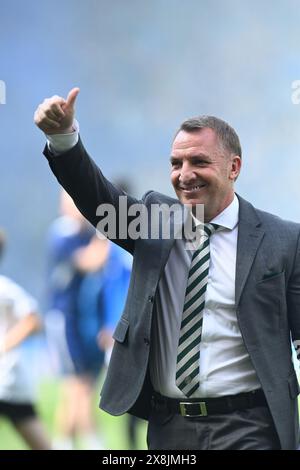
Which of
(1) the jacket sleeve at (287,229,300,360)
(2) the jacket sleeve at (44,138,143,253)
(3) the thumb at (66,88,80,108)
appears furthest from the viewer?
(1) the jacket sleeve at (287,229,300,360)

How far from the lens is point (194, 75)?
6367 mm

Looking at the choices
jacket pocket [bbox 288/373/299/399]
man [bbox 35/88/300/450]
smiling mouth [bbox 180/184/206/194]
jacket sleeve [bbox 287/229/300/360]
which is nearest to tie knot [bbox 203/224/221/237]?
man [bbox 35/88/300/450]

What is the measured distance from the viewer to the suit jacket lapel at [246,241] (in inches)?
83.7

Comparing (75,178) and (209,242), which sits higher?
(75,178)

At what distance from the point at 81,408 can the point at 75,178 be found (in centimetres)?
288

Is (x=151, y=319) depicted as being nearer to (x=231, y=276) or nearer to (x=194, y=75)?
(x=231, y=276)

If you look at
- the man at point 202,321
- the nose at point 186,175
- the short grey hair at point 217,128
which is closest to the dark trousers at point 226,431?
the man at point 202,321

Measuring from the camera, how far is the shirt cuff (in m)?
2.04

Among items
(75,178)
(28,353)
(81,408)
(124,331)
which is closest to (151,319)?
(124,331)

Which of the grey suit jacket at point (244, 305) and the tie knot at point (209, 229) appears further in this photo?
the tie knot at point (209, 229)

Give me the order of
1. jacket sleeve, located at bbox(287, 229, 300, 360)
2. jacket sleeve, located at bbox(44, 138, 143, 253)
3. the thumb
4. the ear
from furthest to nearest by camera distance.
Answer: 1. the ear
2. jacket sleeve, located at bbox(287, 229, 300, 360)
3. jacket sleeve, located at bbox(44, 138, 143, 253)
4. the thumb

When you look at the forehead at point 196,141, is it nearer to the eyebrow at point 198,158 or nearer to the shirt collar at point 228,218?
the eyebrow at point 198,158

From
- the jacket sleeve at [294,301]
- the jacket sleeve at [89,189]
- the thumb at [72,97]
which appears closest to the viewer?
the thumb at [72,97]

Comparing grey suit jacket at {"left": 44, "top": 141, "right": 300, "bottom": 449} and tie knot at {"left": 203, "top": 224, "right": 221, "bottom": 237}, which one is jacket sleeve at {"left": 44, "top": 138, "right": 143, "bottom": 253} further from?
tie knot at {"left": 203, "top": 224, "right": 221, "bottom": 237}
